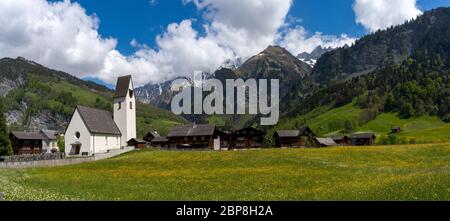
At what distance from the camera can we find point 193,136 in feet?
431

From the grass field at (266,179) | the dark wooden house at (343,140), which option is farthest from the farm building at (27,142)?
the dark wooden house at (343,140)

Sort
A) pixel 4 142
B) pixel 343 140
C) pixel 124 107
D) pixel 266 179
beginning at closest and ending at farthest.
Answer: pixel 266 179
pixel 4 142
pixel 124 107
pixel 343 140

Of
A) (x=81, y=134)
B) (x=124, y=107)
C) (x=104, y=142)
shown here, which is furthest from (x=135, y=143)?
(x=81, y=134)

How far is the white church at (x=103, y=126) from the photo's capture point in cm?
9088

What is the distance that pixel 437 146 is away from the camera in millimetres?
61938

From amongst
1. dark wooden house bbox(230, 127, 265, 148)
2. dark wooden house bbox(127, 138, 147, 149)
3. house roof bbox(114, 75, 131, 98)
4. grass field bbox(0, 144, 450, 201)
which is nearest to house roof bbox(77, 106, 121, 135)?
dark wooden house bbox(127, 138, 147, 149)

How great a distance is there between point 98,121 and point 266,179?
70476mm

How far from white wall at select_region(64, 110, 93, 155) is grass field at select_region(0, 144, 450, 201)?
115 ft

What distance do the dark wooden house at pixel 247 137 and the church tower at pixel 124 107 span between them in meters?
50.5

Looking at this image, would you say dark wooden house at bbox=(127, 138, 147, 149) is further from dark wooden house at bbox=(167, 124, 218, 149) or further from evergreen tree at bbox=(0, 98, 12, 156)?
evergreen tree at bbox=(0, 98, 12, 156)

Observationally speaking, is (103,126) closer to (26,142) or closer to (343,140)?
(26,142)
